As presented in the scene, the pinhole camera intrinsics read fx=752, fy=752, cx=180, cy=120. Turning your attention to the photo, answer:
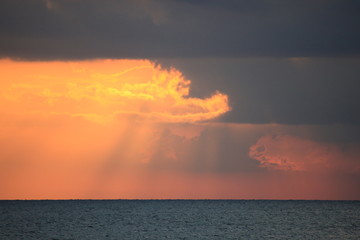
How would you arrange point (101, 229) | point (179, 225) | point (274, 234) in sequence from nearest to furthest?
point (274, 234) < point (101, 229) < point (179, 225)

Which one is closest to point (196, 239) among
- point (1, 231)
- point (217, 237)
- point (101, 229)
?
point (217, 237)

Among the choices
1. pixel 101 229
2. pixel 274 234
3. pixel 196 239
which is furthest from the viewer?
pixel 101 229

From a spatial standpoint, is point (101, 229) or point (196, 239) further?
point (101, 229)

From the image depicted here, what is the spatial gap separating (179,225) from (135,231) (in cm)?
1701

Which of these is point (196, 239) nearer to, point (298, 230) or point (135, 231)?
point (135, 231)

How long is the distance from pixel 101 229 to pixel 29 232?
11.1 meters

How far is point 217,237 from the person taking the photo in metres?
99.4

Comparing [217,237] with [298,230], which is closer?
[217,237]

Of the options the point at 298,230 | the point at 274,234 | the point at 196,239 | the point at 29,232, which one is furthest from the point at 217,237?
the point at 29,232

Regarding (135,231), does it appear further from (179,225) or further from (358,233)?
(358,233)

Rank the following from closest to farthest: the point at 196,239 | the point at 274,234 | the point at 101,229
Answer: the point at 196,239 → the point at 274,234 → the point at 101,229

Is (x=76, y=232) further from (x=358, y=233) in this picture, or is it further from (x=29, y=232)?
(x=358, y=233)

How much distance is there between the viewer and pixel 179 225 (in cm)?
12594

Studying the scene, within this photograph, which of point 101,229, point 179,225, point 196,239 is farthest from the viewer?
point 179,225
